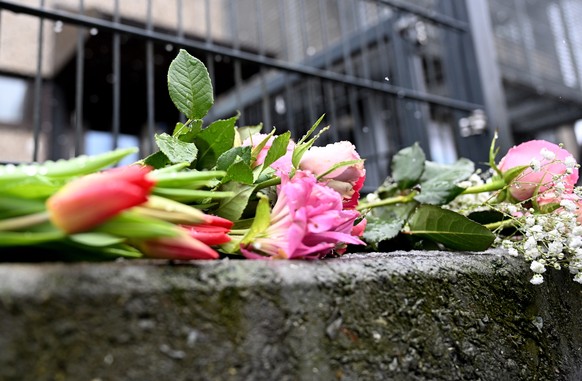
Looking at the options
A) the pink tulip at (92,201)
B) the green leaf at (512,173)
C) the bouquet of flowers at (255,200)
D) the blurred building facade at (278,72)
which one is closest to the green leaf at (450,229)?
the bouquet of flowers at (255,200)

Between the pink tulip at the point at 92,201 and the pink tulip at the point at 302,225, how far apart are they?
17cm

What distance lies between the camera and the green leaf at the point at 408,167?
2.89ft

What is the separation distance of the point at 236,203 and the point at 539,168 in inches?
18.5

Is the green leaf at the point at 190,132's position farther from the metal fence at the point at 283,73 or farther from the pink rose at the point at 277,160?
the metal fence at the point at 283,73

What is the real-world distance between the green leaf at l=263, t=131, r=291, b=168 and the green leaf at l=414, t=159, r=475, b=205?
32 centimetres

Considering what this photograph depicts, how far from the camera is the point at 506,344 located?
26.1 inches

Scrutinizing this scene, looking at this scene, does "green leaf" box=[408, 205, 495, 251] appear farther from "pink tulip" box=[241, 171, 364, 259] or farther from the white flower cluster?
"pink tulip" box=[241, 171, 364, 259]

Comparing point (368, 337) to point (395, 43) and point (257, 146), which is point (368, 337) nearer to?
point (257, 146)

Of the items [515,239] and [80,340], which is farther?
[515,239]

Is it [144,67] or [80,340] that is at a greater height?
[144,67]

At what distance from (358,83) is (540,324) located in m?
1.07

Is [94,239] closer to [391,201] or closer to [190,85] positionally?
[190,85]

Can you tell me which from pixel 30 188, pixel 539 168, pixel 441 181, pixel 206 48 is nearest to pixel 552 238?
pixel 539 168

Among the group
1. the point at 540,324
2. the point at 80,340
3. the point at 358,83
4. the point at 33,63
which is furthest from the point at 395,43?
the point at 33,63
